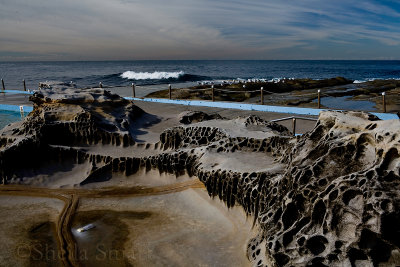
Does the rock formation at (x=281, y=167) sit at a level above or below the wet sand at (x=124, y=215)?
above

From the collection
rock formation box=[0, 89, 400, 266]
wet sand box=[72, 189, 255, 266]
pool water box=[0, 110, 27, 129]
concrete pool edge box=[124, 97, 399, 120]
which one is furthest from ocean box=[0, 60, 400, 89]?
wet sand box=[72, 189, 255, 266]

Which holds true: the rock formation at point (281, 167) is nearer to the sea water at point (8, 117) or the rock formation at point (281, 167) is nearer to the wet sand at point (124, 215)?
the wet sand at point (124, 215)

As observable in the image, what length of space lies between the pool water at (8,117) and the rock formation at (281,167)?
500cm

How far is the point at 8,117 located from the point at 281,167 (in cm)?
1095

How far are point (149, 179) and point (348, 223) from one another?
3282mm

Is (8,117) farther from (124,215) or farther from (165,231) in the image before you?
(165,231)

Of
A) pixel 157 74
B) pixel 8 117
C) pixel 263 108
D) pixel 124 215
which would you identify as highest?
pixel 157 74

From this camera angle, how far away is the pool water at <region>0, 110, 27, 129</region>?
36.2ft

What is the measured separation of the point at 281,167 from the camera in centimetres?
363

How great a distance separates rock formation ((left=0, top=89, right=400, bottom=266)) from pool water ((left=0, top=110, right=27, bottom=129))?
5.00 metres

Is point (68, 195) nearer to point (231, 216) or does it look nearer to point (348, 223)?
point (231, 216)

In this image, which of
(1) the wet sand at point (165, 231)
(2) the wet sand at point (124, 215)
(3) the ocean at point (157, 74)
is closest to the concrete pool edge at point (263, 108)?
(2) the wet sand at point (124, 215)

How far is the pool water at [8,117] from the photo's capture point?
1102cm

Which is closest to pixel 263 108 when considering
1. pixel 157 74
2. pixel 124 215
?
pixel 124 215
